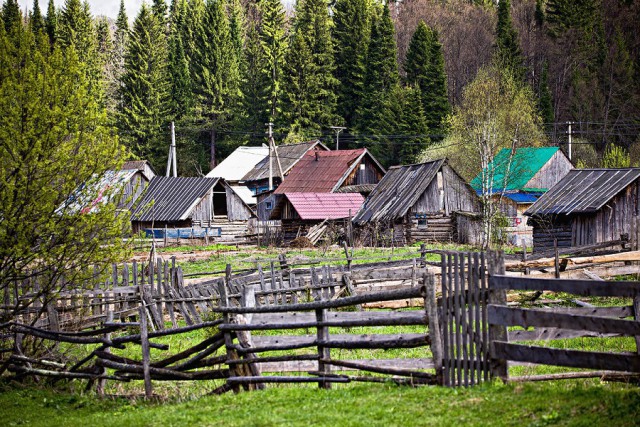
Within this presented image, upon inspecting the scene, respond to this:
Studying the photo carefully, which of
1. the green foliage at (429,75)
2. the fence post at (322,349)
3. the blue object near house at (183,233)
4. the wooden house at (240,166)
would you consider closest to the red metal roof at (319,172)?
the blue object near house at (183,233)

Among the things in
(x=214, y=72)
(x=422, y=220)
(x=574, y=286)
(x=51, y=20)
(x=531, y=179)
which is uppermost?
(x=51, y=20)

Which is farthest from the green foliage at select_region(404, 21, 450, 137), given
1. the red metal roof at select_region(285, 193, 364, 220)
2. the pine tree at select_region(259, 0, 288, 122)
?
the red metal roof at select_region(285, 193, 364, 220)

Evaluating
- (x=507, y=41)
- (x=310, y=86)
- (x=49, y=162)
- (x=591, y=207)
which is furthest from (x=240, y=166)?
(x=49, y=162)

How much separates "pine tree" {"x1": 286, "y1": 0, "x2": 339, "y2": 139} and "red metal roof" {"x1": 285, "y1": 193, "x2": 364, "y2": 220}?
112ft

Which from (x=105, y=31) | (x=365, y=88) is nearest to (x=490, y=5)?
(x=365, y=88)

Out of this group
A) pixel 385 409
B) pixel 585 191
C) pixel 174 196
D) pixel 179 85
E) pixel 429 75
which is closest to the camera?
pixel 385 409

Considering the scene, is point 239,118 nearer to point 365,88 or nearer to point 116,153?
point 365,88

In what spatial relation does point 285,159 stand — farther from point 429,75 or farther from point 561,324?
point 561,324

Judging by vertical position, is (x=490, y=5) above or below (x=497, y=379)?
above

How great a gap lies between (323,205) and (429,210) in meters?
6.75

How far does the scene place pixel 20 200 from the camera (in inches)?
550

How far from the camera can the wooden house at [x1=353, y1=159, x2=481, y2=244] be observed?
2021 inches

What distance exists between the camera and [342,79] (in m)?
98.0

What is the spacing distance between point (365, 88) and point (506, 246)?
49.9m
